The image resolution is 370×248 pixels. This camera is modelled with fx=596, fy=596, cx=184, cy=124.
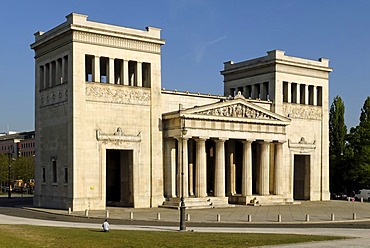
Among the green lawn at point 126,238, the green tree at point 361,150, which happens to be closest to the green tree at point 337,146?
the green tree at point 361,150

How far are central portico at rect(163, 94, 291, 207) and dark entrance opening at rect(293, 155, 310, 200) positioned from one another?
7045 mm

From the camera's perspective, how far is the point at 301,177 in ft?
343

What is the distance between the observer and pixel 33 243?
37469 mm

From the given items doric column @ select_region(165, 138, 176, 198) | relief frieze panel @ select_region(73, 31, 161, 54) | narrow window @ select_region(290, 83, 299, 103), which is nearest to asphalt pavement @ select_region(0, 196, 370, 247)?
doric column @ select_region(165, 138, 176, 198)

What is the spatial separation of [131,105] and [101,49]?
8.65 meters

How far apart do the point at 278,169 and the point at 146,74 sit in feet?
85.8

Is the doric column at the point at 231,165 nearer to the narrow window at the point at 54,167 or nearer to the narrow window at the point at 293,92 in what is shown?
the narrow window at the point at 293,92

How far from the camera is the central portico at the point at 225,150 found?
83125 millimetres

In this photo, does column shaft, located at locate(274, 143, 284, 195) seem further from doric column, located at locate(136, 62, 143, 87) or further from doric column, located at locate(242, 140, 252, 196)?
doric column, located at locate(136, 62, 143, 87)

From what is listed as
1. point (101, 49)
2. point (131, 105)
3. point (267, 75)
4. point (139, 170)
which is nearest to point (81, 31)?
point (101, 49)

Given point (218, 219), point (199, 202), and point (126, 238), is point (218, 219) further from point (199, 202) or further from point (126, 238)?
point (126, 238)

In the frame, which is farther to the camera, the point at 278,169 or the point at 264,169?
the point at 278,169

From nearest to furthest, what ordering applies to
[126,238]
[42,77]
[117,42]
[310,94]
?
1. [126,238]
2. [117,42]
3. [42,77]
4. [310,94]

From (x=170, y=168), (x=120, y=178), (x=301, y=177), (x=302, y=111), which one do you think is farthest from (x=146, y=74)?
(x=301, y=177)
